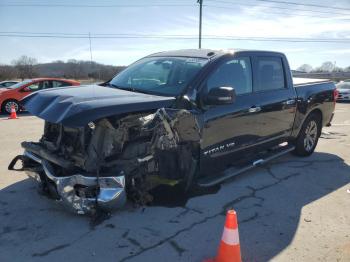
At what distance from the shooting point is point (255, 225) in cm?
411

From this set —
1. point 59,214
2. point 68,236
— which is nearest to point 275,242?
point 68,236

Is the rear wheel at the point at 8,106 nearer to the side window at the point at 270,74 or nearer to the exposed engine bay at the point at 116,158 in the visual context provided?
the exposed engine bay at the point at 116,158

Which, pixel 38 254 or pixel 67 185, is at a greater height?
pixel 67 185

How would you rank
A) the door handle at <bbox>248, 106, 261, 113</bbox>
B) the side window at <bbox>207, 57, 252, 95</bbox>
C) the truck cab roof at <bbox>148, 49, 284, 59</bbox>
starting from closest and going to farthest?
the side window at <bbox>207, 57, 252, 95</bbox>
the truck cab roof at <bbox>148, 49, 284, 59</bbox>
the door handle at <bbox>248, 106, 261, 113</bbox>

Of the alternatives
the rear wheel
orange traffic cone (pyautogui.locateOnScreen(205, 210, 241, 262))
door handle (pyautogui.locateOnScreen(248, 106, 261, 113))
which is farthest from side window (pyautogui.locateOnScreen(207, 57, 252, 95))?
the rear wheel

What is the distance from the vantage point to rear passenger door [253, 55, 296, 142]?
5.45 metres

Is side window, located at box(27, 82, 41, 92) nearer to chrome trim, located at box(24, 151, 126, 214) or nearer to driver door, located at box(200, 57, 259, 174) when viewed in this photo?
driver door, located at box(200, 57, 259, 174)

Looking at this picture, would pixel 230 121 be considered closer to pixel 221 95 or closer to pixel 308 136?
pixel 221 95

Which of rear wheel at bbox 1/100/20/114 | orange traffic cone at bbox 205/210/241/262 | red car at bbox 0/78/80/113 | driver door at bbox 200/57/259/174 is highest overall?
driver door at bbox 200/57/259/174

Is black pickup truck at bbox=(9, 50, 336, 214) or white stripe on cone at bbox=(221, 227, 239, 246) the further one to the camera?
black pickup truck at bbox=(9, 50, 336, 214)

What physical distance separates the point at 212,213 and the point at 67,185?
67.2 inches

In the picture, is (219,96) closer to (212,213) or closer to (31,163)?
(212,213)

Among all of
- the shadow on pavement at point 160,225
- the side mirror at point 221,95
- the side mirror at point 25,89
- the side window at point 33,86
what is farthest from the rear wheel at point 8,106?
the side mirror at point 221,95

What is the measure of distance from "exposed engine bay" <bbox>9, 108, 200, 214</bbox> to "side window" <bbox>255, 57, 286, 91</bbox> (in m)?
1.72
